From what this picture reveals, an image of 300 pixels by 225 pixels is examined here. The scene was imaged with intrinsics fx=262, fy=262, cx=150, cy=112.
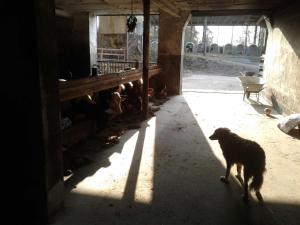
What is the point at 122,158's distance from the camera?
15.7 ft

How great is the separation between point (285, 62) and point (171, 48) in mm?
4644

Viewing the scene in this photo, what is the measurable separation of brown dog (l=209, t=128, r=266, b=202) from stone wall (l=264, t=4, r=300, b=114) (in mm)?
4589

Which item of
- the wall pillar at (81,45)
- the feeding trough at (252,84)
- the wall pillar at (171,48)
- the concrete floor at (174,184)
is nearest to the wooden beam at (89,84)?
the concrete floor at (174,184)

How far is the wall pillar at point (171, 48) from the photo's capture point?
440 inches

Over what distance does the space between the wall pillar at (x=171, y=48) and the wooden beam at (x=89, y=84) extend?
14.2 ft

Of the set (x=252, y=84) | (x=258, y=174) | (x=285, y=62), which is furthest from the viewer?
(x=252, y=84)

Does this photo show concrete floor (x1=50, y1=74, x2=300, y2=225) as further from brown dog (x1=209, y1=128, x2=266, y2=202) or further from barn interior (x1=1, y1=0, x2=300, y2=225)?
brown dog (x1=209, y1=128, x2=266, y2=202)

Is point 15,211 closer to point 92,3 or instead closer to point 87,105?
point 87,105

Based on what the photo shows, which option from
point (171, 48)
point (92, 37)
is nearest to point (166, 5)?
point (171, 48)

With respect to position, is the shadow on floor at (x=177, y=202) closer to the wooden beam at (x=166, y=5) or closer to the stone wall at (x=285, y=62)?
the stone wall at (x=285, y=62)

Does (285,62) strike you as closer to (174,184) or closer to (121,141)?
(121,141)

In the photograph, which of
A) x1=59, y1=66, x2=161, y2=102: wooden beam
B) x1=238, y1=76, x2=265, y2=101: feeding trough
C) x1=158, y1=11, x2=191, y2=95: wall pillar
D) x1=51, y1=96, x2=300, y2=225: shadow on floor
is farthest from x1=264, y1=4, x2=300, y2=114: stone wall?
x1=59, y1=66, x2=161, y2=102: wooden beam

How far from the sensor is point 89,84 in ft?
16.5

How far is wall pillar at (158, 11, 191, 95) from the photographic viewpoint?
440 inches
